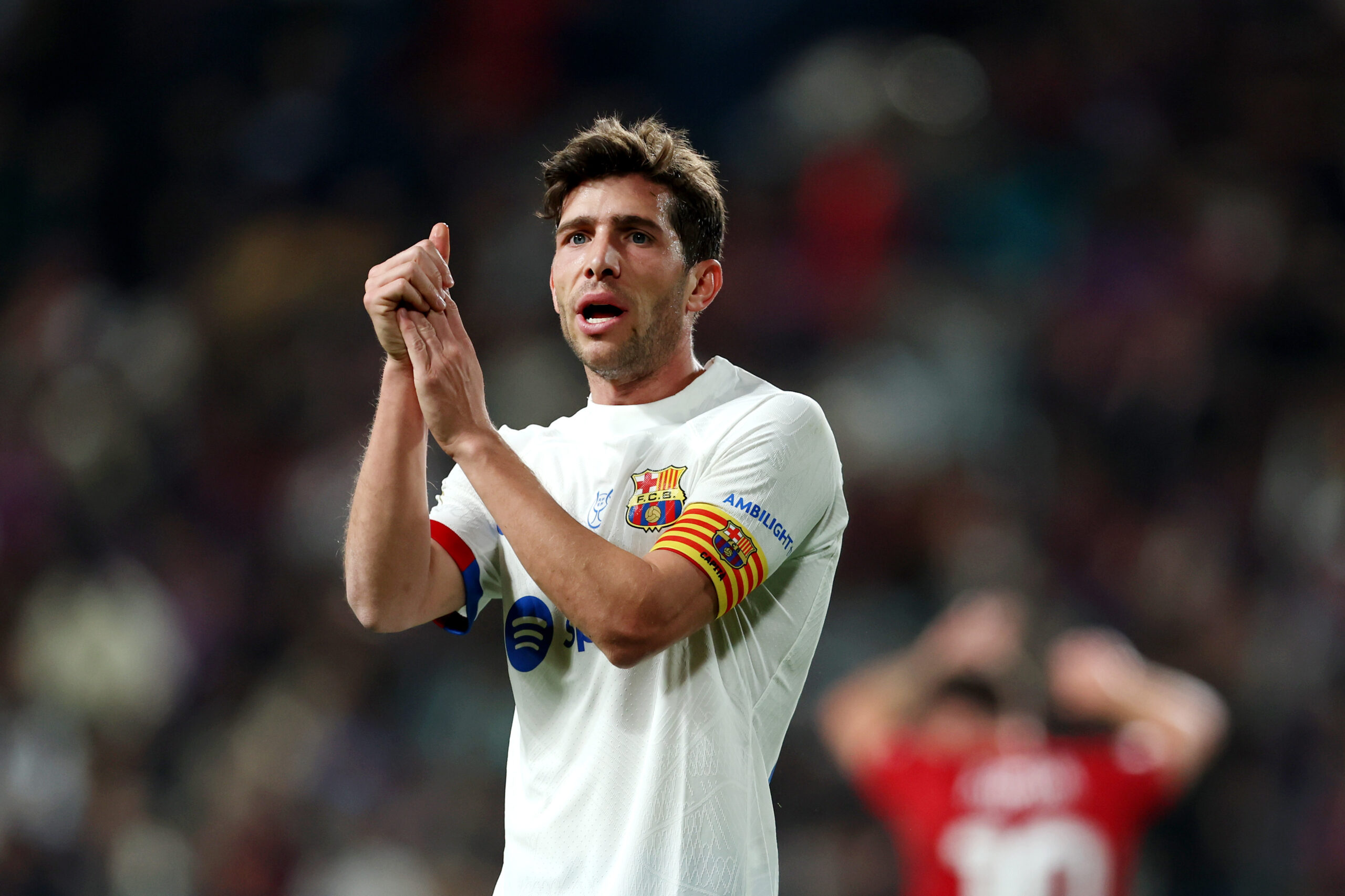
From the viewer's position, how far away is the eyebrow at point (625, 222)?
2.75 meters

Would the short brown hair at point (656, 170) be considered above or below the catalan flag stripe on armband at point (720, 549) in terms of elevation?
above

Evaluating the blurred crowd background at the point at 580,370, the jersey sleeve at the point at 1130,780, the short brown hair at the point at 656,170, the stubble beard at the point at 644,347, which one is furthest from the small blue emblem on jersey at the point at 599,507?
the blurred crowd background at the point at 580,370

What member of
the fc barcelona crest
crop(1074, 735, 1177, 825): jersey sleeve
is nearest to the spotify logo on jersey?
the fc barcelona crest

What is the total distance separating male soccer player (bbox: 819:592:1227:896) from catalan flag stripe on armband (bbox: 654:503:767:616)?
2.71m

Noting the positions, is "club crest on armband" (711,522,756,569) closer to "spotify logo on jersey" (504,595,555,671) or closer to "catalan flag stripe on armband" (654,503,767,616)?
"catalan flag stripe on armband" (654,503,767,616)

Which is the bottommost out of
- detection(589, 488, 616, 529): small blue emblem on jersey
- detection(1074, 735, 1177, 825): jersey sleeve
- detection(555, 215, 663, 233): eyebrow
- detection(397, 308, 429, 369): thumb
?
detection(1074, 735, 1177, 825): jersey sleeve

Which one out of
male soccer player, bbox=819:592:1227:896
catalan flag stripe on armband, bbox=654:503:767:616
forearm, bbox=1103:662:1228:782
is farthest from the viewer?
forearm, bbox=1103:662:1228:782

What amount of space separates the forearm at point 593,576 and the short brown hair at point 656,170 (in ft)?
2.63

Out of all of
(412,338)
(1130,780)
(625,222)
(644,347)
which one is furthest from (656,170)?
(1130,780)

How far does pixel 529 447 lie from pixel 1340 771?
15.7 ft

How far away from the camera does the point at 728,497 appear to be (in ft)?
7.87

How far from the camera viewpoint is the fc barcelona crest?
2518 mm

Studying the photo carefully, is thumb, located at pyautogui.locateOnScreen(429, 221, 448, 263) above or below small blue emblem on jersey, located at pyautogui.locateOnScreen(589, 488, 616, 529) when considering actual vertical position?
above

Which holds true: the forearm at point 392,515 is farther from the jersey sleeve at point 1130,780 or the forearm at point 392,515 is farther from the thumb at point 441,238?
the jersey sleeve at point 1130,780
